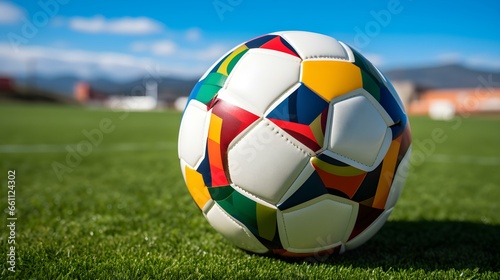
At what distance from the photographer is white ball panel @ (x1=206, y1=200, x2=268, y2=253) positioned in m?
2.43

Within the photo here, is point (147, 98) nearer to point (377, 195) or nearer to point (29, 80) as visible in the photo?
point (29, 80)

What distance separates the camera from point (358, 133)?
2.23 metres

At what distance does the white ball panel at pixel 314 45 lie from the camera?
2393 mm

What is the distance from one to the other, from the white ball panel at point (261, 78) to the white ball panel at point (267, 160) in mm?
135

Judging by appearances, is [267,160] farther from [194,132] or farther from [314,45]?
[314,45]

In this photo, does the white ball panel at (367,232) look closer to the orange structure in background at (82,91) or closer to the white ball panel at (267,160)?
the white ball panel at (267,160)

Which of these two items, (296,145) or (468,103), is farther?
(468,103)

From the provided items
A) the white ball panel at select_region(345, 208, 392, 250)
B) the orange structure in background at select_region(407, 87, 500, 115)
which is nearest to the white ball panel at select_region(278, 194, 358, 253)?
the white ball panel at select_region(345, 208, 392, 250)

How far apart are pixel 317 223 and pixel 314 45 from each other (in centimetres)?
109

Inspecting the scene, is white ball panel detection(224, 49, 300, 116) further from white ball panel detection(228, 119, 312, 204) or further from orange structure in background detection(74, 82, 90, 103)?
orange structure in background detection(74, 82, 90, 103)

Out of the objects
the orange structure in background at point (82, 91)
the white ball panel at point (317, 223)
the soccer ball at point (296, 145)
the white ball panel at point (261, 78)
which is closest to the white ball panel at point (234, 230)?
the soccer ball at point (296, 145)

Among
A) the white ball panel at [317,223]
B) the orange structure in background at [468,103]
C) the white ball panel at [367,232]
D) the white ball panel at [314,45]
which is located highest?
the white ball panel at [314,45]

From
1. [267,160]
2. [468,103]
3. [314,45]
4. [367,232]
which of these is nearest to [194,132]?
[267,160]

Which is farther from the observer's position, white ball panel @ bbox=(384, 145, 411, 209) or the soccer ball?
white ball panel @ bbox=(384, 145, 411, 209)
